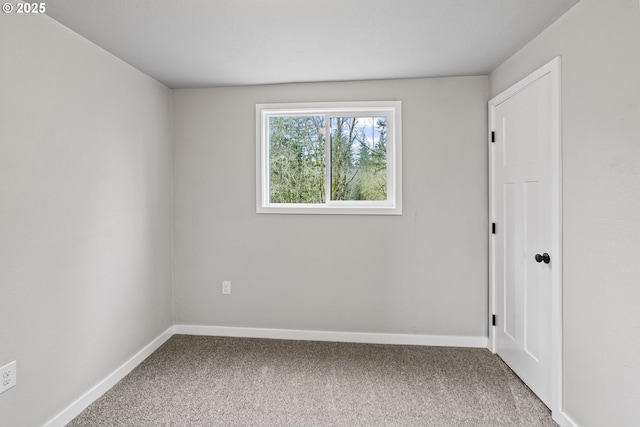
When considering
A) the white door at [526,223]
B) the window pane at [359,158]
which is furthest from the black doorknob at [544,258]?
the window pane at [359,158]

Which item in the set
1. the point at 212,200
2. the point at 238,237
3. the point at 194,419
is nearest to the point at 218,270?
the point at 238,237

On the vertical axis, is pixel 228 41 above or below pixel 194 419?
above

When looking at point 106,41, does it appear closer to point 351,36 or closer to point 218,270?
point 351,36

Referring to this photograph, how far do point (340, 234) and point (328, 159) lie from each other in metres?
0.71

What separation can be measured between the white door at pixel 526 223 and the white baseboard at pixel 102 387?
288 centimetres

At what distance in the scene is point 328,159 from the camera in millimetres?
3195

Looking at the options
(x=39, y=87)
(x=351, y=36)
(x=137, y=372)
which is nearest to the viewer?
(x=39, y=87)

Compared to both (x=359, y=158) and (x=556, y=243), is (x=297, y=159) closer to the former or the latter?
(x=359, y=158)

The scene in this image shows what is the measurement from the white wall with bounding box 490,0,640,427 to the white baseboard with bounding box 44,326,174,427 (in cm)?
288

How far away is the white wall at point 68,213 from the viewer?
5.55 ft

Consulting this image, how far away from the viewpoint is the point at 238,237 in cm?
323

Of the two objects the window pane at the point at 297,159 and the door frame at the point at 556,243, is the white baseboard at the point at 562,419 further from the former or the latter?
the window pane at the point at 297,159

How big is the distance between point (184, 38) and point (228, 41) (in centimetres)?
28

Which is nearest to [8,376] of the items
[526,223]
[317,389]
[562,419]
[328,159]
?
[317,389]
